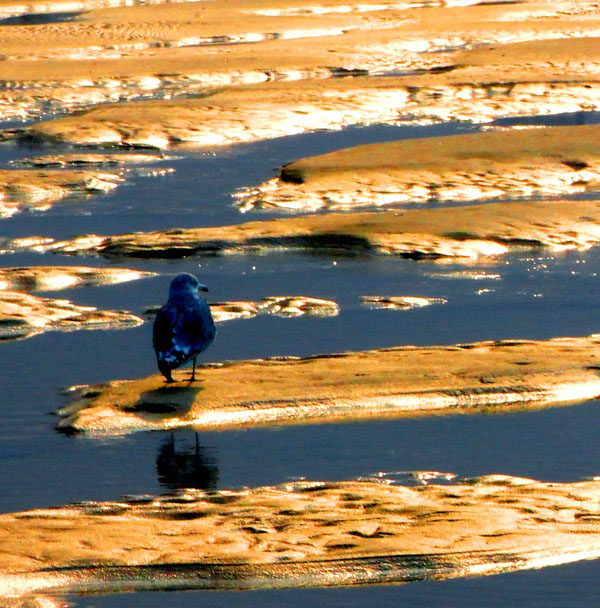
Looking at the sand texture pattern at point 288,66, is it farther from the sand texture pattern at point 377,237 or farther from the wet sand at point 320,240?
the sand texture pattern at point 377,237

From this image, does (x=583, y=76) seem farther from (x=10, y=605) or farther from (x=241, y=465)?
(x=10, y=605)

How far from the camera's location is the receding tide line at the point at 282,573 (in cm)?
471

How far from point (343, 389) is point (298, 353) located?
28.5 inches

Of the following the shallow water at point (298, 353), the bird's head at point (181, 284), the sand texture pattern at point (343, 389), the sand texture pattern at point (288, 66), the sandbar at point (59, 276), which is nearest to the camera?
the shallow water at point (298, 353)

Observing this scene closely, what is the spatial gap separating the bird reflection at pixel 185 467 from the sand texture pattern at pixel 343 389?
0.90 feet

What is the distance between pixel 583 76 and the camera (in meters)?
17.2

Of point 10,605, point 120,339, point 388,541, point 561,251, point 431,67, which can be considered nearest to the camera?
point 10,605

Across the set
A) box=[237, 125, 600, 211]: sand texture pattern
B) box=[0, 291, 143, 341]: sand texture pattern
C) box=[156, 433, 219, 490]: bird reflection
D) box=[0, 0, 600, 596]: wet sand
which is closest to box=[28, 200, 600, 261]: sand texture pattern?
box=[0, 0, 600, 596]: wet sand

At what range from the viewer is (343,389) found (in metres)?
6.80

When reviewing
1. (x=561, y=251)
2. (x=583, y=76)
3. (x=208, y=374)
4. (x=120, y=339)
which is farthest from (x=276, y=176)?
(x=583, y=76)

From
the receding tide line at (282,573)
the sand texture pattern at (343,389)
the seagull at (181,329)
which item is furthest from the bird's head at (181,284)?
the receding tide line at (282,573)

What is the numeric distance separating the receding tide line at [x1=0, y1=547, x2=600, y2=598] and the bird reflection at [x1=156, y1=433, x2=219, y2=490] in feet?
3.05

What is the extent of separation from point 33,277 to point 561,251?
366 centimetres

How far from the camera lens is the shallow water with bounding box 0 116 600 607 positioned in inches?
216
